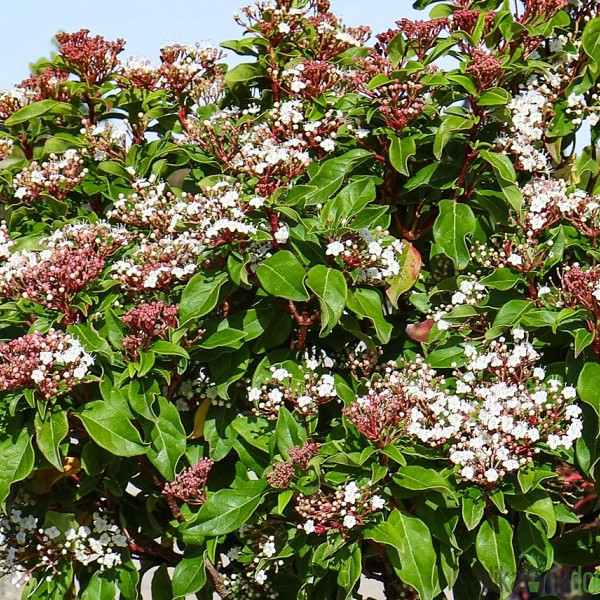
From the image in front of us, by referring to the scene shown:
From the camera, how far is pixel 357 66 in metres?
3.18

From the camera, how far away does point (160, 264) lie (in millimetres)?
2898

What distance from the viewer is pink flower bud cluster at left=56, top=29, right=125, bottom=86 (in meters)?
3.46

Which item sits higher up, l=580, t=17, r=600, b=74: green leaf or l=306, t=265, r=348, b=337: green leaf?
l=580, t=17, r=600, b=74: green leaf

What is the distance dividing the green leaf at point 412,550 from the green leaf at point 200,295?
0.75 metres

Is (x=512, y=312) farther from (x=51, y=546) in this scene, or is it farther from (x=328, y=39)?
(x=51, y=546)

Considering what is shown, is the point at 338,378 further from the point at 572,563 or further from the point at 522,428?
the point at 572,563

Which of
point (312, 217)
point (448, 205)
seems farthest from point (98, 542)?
point (448, 205)

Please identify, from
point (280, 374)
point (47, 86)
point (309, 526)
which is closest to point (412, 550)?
point (309, 526)

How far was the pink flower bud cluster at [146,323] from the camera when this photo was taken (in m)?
2.73

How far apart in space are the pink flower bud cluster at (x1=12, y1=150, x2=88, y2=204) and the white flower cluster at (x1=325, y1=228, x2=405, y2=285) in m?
0.97

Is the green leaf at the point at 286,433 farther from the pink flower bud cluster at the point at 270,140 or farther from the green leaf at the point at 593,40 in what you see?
the green leaf at the point at 593,40

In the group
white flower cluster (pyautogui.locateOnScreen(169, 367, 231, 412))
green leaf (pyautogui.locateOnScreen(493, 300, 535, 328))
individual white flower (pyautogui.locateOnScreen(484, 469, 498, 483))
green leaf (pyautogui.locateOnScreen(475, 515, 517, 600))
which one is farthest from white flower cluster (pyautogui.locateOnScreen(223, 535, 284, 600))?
green leaf (pyautogui.locateOnScreen(493, 300, 535, 328))

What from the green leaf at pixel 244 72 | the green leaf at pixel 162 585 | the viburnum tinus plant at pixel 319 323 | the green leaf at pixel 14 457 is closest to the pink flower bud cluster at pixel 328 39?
the viburnum tinus plant at pixel 319 323

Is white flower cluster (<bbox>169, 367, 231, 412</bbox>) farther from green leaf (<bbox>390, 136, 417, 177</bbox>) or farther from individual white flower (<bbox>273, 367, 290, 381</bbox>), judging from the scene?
green leaf (<bbox>390, 136, 417, 177</bbox>)
